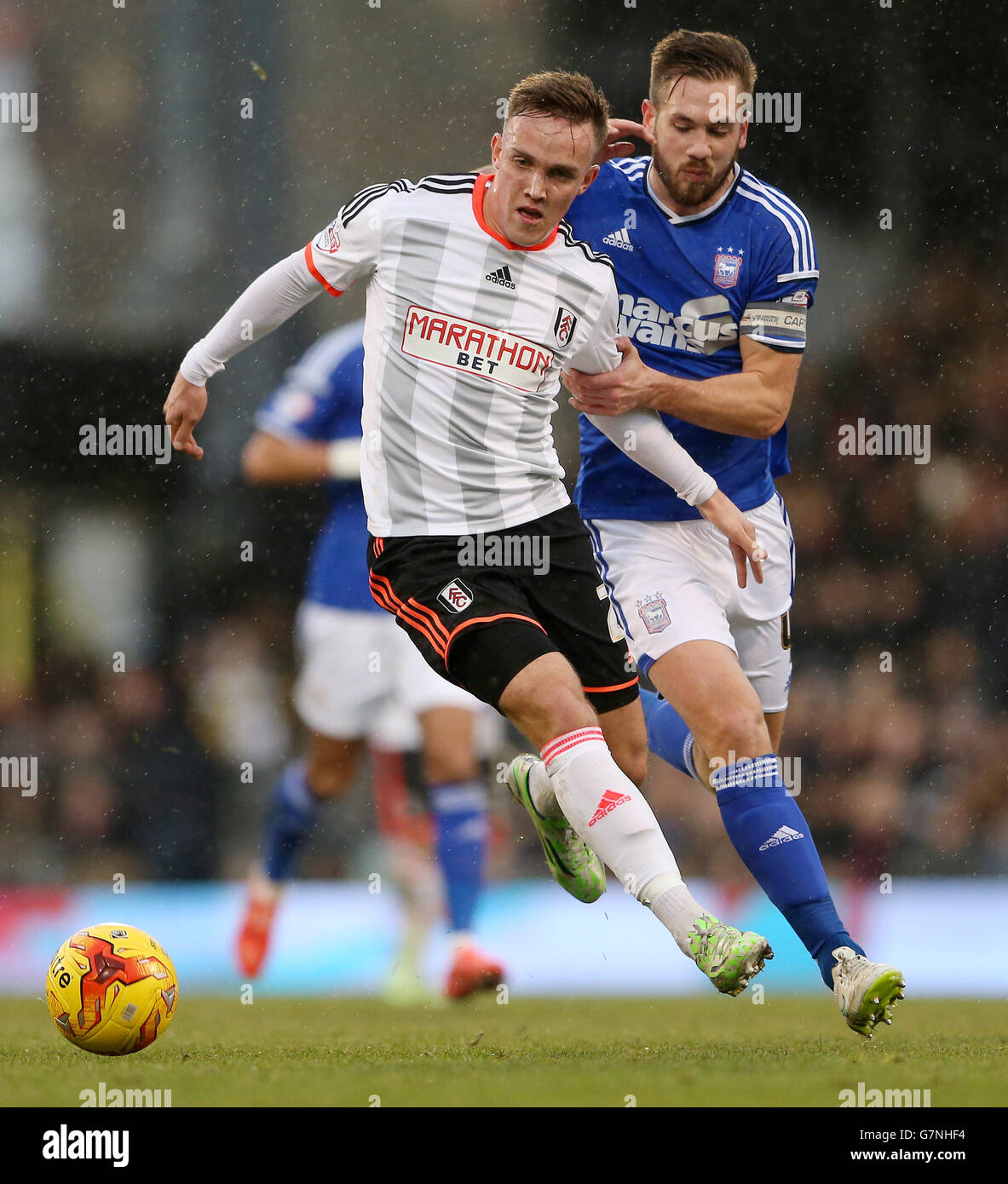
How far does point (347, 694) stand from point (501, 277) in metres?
3.10

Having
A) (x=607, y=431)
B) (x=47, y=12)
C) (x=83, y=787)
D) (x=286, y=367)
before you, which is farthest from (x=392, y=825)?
(x=47, y=12)

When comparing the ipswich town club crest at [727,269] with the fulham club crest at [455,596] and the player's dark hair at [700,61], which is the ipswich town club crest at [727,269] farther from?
the fulham club crest at [455,596]

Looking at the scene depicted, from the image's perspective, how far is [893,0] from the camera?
1023 cm

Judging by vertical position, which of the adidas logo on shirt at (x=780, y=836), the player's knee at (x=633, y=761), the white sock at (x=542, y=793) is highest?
the player's knee at (x=633, y=761)

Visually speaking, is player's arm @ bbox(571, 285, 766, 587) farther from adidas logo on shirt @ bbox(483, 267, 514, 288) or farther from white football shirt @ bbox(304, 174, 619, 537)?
adidas logo on shirt @ bbox(483, 267, 514, 288)

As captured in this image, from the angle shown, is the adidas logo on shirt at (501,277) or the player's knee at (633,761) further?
the player's knee at (633,761)

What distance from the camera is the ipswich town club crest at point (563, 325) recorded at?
13.6 feet

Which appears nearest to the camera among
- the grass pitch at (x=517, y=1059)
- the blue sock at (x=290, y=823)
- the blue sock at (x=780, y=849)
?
the grass pitch at (x=517, y=1059)

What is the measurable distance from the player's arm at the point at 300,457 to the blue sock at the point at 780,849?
2.79 metres

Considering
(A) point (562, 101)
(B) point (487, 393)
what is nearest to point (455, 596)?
(B) point (487, 393)

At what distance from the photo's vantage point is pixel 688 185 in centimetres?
445

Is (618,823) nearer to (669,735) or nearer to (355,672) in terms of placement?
(669,735)

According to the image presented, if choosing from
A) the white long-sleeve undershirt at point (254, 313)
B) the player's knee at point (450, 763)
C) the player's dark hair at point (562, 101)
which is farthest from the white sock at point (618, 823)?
the player's knee at point (450, 763)

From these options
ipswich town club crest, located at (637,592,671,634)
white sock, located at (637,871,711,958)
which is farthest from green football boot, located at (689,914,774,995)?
ipswich town club crest, located at (637,592,671,634)
